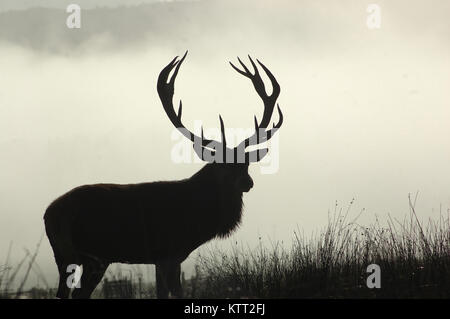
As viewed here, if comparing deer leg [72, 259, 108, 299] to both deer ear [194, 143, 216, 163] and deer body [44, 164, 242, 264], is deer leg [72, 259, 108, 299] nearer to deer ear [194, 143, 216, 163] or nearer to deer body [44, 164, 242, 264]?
deer body [44, 164, 242, 264]

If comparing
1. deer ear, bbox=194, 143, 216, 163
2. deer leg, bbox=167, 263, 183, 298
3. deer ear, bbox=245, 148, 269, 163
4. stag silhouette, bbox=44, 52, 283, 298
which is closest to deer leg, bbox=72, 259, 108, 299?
stag silhouette, bbox=44, 52, 283, 298

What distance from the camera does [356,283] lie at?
23.1ft

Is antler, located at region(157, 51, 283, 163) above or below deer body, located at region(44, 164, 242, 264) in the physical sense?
above

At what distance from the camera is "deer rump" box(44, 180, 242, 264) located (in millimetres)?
7539

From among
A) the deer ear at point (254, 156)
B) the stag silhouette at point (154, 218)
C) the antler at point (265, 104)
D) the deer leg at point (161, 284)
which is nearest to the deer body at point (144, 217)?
the stag silhouette at point (154, 218)

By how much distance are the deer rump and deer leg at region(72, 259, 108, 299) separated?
0.24 feet

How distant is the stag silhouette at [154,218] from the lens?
7.50 metres

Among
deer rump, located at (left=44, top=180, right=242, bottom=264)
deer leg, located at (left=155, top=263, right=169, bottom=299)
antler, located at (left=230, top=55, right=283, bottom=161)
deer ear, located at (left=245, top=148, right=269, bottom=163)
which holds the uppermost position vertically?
antler, located at (left=230, top=55, right=283, bottom=161)

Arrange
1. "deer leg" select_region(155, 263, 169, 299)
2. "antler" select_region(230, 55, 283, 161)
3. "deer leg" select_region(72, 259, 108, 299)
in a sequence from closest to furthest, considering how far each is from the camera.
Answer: "deer leg" select_region(155, 263, 169, 299) < "deer leg" select_region(72, 259, 108, 299) < "antler" select_region(230, 55, 283, 161)

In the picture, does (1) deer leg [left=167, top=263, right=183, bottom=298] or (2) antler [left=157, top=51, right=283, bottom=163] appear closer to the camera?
(1) deer leg [left=167, top=263, right=183, bottom=298]
